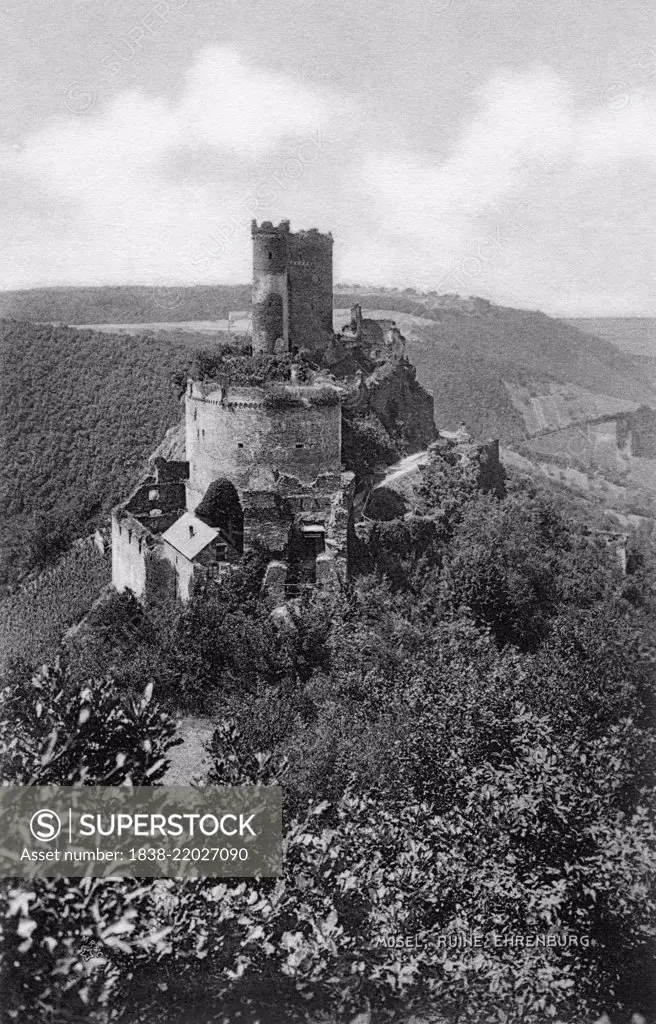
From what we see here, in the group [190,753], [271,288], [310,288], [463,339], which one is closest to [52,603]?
[271,288]

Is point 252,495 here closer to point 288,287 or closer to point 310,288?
point 288,287

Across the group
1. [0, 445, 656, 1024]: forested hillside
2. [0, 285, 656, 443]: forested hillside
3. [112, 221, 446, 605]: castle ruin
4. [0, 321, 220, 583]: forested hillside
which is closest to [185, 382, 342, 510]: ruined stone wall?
[112, 221, 446, 605]: castle ruin

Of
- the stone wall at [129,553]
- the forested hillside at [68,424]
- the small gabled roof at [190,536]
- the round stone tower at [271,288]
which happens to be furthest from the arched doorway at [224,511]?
the forested hillside at [68,424]

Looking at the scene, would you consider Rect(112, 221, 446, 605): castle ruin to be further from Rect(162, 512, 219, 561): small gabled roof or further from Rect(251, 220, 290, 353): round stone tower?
Rect(251, 220, 290, 353): round stone tower

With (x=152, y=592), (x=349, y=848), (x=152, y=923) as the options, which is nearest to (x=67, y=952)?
(x=152, y=923)

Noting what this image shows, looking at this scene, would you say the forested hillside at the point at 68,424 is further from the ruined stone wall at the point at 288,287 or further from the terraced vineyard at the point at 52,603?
the ruined stone wall at the point at 288,287

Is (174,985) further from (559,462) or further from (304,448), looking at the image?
(559,462)
